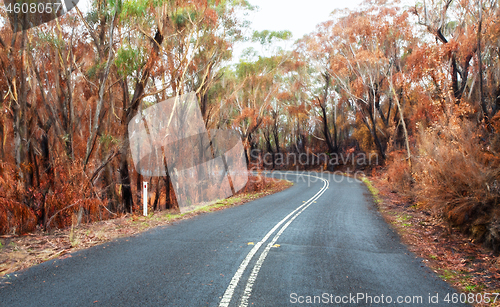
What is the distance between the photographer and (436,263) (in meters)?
5.92

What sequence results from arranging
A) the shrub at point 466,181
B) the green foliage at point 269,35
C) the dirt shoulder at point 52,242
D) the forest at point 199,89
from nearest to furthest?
the dirt shoulder at point 52,242
the shrub at point 466,181
the forest at point 199,89
the green foliage at point 269,35

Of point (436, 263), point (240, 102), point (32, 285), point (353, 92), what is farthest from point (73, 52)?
point (353, 92)

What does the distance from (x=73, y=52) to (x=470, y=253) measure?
14775mm

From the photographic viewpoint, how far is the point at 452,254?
21.3ft

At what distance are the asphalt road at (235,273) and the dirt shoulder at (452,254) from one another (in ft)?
1.15

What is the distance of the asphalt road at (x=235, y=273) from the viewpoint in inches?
160

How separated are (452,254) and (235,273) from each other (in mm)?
4675

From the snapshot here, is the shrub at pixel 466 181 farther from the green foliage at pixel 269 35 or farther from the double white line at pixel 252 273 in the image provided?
the green foliage at pixel 269 35

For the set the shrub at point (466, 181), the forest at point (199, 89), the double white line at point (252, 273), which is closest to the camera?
the double white line at point (252, 273)

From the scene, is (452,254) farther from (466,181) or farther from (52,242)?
(52,242)

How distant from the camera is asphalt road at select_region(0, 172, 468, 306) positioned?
13.4ft

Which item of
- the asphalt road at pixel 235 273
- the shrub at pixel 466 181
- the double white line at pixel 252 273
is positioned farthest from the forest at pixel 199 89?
the double white line at pixel 252 273

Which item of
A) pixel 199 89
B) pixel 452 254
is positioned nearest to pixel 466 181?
pixel 452 254

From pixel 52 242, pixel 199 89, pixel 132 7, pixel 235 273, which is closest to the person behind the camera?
pixel 235 273
